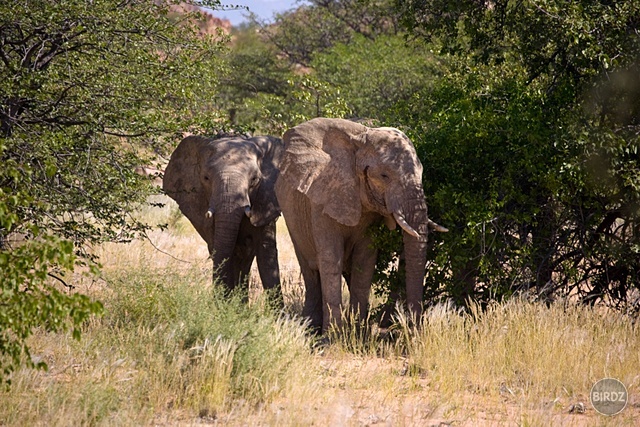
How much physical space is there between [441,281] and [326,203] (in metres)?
Answer: 1.54

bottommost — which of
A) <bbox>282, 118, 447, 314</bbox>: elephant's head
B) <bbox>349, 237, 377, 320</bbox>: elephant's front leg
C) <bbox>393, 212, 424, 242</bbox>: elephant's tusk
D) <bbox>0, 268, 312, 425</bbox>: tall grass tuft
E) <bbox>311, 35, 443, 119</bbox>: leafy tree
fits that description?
<bbox>0, 268, 312, 425</bbox>: tall grass tuft

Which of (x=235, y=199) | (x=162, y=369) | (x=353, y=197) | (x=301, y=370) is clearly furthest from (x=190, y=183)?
(x=162, y=369)

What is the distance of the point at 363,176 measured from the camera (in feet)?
29.1

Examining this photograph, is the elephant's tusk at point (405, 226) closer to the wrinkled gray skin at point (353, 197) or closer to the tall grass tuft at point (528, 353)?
the wrinkled gray skin at point (353, 197)

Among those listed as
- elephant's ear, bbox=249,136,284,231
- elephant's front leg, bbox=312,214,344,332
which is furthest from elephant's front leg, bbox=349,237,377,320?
elephant's ear, bbox=249,136,284,231

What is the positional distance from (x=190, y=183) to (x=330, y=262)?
3.47 meters

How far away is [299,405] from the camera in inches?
251

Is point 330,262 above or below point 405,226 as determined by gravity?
below

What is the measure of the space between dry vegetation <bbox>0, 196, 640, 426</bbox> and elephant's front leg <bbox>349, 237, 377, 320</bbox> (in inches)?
20.5

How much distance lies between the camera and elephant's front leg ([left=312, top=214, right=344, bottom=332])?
899 cm

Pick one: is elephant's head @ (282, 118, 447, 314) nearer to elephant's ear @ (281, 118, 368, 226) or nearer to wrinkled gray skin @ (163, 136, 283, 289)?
elephant's ear @ (281, 118, 368, 226)

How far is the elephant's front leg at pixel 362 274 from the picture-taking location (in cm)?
923

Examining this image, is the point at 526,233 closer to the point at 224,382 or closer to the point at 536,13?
the point at 536,13

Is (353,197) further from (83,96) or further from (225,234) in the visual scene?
(83,96)
